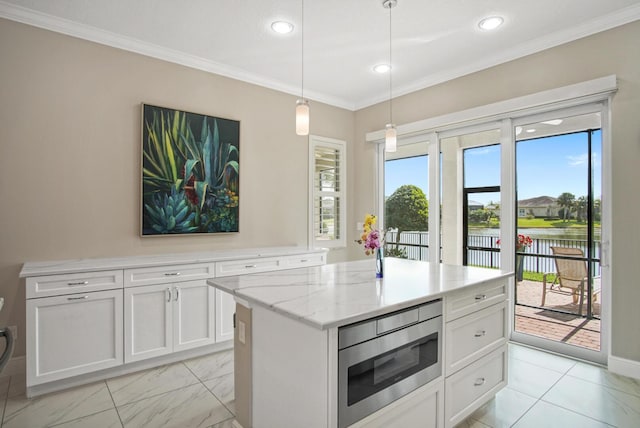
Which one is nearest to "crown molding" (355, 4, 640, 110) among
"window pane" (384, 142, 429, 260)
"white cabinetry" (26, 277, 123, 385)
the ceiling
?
the ceiling

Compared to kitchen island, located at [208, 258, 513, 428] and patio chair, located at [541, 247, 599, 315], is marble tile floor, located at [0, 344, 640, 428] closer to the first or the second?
kitchen island, located at [208, 258, 513, 428]

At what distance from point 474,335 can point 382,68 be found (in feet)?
9.42

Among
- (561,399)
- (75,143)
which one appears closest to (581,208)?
(561,399)

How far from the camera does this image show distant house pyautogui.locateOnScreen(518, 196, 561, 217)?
3.32 metres

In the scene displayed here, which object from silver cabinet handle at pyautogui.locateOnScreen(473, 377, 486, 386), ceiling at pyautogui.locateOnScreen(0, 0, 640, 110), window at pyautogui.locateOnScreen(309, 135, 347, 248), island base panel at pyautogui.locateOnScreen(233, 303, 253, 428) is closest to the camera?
island base panel at pyautogui.locateOnScreen(233, 303, 253, 428)

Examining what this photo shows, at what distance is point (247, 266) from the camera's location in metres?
3.46

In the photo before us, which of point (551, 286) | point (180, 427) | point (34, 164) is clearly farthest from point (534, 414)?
point (34, 164)

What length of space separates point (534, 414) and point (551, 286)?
146 cm

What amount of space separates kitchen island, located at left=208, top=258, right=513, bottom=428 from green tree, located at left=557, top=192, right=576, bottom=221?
1270 mm

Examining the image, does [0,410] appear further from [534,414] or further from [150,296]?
[534,414]

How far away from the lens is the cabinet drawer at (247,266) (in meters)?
3.31

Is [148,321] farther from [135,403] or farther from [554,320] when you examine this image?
[554,320]

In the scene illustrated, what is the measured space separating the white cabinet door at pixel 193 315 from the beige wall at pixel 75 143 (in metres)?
0.55

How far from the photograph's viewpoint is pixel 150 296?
2912mm
